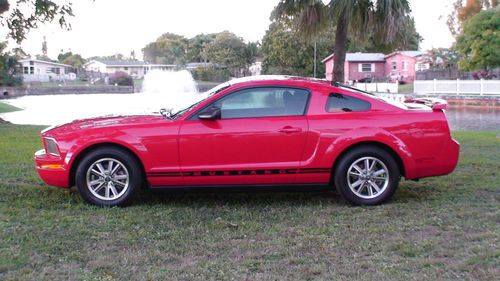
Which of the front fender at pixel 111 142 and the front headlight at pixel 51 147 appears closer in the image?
the front fender at pixel 111 142

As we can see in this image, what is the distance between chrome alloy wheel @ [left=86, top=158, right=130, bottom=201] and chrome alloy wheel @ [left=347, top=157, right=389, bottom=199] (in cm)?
245

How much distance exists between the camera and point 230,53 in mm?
72562

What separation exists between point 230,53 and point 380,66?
1880 cm

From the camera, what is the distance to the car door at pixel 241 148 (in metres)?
6.11

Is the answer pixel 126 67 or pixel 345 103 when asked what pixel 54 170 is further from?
pixel 126 67

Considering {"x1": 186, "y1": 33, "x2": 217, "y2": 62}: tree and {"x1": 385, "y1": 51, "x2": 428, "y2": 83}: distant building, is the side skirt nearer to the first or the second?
{"x1": 385, "y1": 51, "x2": 428, "y2": 83}: distant building

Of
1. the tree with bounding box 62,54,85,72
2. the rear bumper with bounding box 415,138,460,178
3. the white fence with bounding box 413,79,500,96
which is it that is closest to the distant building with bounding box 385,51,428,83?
the white fence with bounding box 413,79,500,96

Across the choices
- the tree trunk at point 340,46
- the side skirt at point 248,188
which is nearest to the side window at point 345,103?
the side skirt at point 248,188

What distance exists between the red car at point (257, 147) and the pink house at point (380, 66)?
56864 millimetres

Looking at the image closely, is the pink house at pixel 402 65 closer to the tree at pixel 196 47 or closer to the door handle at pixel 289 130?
the tree at pixel 196 47

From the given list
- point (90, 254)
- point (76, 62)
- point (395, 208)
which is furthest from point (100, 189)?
point (76, 62)

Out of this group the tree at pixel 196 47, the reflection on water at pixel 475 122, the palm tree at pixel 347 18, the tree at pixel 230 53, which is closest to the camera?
the palm tree at pixel 347 18

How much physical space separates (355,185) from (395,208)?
1.60ft

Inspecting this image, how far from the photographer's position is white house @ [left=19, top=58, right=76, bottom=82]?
8448 centimetres
